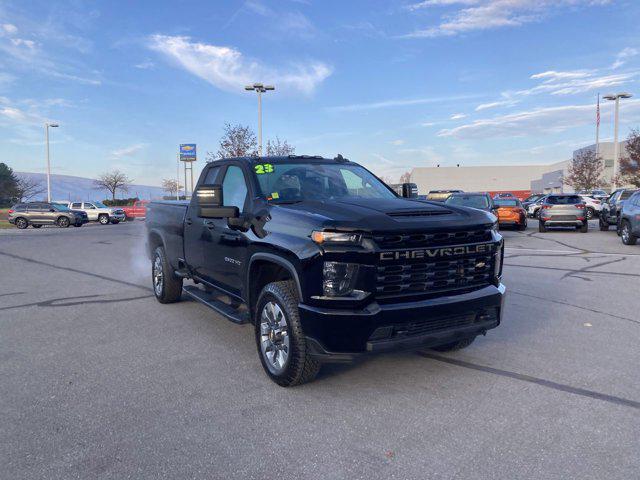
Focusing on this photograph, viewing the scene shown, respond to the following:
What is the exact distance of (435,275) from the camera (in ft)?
12.5

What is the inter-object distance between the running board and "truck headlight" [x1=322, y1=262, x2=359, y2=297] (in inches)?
53.9

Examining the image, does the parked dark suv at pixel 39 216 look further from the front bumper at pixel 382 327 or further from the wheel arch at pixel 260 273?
the front bumper at pixel 382 327

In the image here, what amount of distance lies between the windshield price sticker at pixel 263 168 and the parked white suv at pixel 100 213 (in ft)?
121

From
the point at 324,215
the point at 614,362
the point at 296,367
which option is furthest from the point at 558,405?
the point at 324,215

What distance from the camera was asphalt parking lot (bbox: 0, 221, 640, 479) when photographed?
9.55 feet

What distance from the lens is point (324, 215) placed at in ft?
12.3

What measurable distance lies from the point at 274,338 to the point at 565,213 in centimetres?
1834

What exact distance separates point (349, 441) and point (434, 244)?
1.54m

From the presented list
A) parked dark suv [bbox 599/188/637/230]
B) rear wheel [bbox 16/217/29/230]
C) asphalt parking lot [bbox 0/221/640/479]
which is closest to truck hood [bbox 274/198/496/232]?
asphalt parking lot [bbox 0/221/640/479]

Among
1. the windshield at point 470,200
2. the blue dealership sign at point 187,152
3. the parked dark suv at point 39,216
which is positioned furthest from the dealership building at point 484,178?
the windshield at point 470,200

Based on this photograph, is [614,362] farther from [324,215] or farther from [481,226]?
[324,215]

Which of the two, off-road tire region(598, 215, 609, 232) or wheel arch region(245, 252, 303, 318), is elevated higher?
wheel arch region(245, 252, 303, 318)

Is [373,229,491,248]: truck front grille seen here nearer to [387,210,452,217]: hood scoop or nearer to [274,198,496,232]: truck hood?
[274,198,496,232]: truck hood

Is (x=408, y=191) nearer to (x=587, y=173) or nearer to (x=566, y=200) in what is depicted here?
(x=566, y=200)
